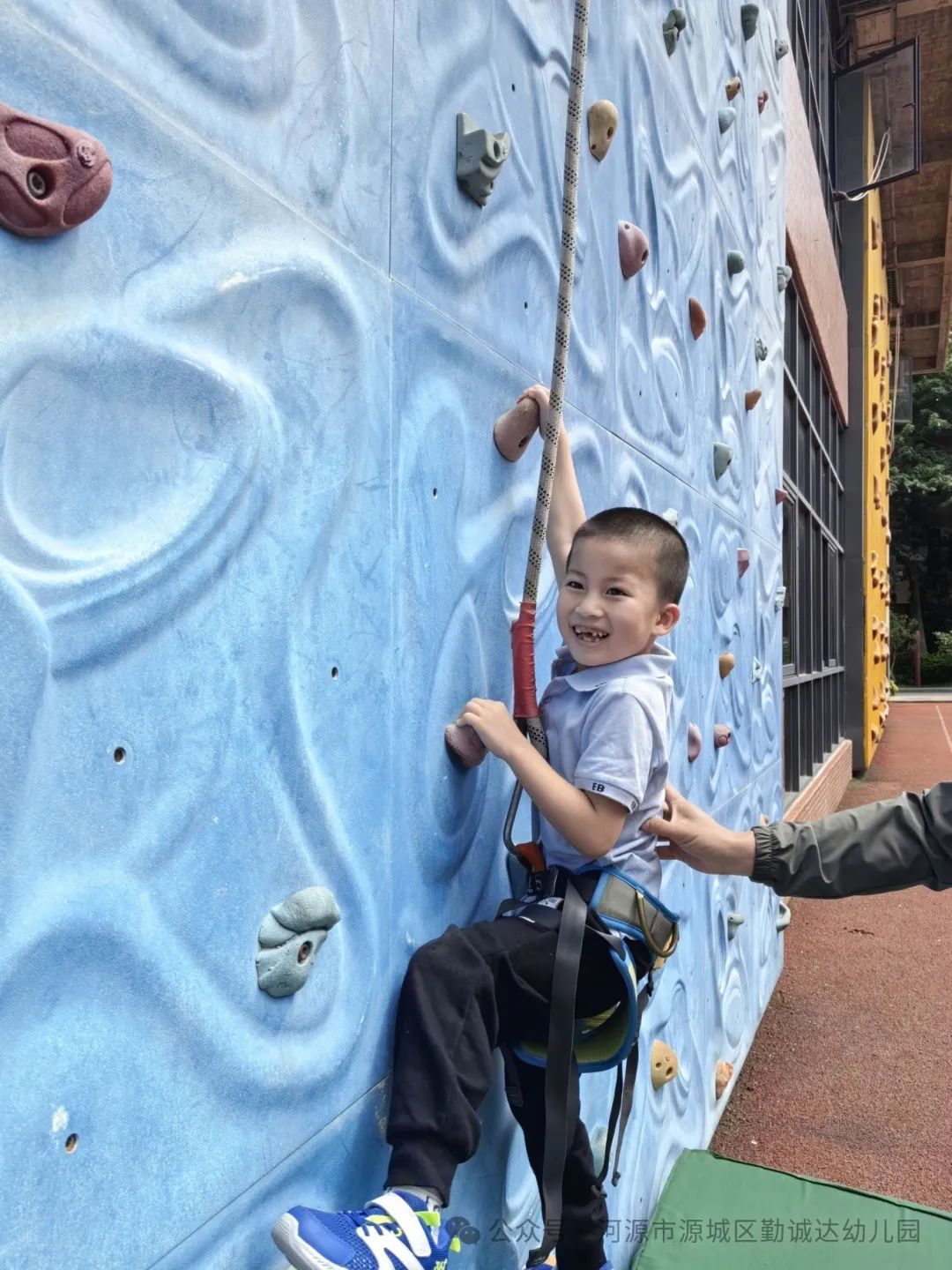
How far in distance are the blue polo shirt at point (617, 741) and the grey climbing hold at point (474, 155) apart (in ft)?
2.52

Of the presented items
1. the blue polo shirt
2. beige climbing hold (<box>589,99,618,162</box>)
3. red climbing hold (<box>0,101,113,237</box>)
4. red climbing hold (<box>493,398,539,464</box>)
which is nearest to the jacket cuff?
the blue polo shirt

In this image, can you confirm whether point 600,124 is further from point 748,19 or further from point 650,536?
point 748,19

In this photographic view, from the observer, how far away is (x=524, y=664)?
1.65m

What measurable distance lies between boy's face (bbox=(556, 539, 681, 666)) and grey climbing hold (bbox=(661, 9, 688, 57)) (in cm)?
190

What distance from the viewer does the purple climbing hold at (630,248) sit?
243 centimetres

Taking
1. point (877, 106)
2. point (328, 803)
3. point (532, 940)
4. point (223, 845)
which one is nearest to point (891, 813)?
point (532, 940)

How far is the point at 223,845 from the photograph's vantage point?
107cm

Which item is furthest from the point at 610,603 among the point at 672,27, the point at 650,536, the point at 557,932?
the point at 672,27

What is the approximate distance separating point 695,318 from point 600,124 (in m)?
1.03

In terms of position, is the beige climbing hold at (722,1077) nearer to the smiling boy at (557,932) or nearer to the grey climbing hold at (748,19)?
the smiling boy at (557,932)

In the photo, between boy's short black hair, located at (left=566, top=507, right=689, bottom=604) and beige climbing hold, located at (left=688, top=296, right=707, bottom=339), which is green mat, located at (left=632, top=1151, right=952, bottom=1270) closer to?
boy's short black hair, located at (left=566, top=507, right=689, bottom=604)

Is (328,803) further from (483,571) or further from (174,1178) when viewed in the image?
(483,571)

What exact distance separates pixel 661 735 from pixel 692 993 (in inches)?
77.8

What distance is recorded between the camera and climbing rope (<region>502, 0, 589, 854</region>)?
1533mm
